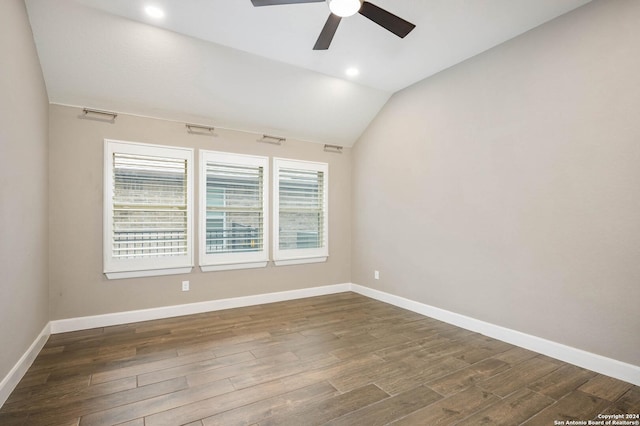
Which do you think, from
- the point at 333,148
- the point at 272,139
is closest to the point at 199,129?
the point at 272,139

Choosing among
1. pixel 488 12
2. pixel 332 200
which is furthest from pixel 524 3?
pixel 332 200

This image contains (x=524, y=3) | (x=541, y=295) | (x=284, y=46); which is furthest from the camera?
(x=284, y=46)

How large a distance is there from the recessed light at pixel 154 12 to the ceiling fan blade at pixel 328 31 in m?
1.46

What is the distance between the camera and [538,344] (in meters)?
3.01

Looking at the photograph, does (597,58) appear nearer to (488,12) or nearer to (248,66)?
(488,12)

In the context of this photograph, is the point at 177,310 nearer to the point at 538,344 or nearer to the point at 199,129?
the point at 199,129

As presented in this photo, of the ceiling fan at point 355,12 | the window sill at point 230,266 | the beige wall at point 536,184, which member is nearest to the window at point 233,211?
the window sill at point 230,266

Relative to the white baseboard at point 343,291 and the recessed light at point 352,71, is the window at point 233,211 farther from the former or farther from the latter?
the recessed light at point 352,71

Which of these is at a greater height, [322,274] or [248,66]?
[248,66]

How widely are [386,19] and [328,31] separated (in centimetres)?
49

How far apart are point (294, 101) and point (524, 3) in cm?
272

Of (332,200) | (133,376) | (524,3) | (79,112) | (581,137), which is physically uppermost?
(524,3)

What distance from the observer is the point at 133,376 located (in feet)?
8.37

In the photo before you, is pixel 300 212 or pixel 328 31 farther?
pixel 300 212
